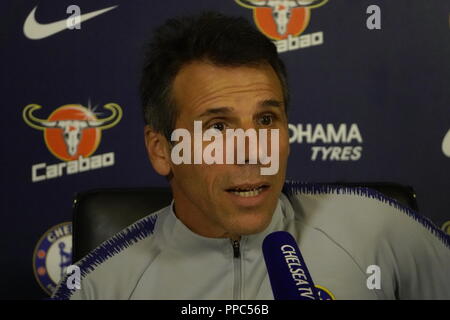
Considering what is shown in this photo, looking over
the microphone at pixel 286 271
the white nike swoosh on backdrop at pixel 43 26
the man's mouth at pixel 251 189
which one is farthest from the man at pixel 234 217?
the white nike swoosh on backdrop at pixel 43 26

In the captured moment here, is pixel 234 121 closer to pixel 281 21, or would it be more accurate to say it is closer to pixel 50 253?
pixel 281 21

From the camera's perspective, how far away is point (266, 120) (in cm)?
63

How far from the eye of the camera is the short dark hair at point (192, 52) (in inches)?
25.5

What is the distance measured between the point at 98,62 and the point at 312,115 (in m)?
0.47

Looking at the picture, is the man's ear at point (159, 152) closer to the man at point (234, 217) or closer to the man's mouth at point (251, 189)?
the man at point (234, 217)

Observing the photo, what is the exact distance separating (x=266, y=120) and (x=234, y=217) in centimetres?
12

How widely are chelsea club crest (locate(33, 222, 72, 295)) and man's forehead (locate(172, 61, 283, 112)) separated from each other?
0.66 metres

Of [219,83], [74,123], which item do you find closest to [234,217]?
[219,83]

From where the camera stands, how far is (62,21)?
3.62ft

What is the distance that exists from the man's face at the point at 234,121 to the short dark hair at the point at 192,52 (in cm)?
1
